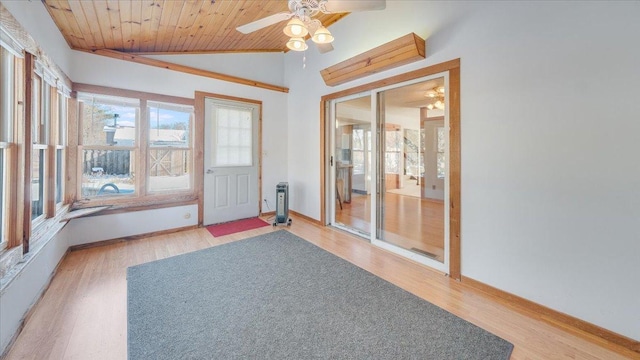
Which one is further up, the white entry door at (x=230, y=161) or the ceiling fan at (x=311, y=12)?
the ceiling fan at (x=311, y=12)

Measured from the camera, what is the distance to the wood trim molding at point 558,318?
5.28 feet

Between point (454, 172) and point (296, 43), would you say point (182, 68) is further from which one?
point (454, 172)

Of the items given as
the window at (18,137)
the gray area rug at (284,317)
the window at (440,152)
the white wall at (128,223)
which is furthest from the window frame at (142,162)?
the window at (440,152)

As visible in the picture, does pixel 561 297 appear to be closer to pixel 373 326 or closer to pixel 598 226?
pixel 598 226

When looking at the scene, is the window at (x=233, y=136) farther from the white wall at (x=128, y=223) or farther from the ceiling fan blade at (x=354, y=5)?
the ceiling fan blade at (x=354, y=5)

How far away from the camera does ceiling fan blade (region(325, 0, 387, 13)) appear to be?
1.93 metres

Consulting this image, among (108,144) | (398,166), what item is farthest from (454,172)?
(108,144)

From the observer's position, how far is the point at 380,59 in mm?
2861

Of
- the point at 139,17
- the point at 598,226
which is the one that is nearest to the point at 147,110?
the point at 139,17

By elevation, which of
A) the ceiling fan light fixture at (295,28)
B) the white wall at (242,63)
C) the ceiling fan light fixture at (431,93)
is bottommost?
the ceiling fan light fixture at (431,93)

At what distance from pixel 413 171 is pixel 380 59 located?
1.40 m

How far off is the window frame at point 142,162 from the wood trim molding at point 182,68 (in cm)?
43

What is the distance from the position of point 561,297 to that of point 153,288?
10.9 ft

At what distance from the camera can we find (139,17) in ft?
8.70
